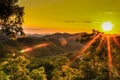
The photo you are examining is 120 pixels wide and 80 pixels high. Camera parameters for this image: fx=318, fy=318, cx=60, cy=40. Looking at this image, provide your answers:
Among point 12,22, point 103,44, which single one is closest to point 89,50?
point 103,44

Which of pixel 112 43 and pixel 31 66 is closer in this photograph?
pixel 112 43

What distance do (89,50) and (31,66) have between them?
320 feet

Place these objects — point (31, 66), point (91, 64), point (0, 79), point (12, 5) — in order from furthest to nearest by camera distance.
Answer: point (31, 66)
point (91, 64)
point (0, 79)
point (12, 5)

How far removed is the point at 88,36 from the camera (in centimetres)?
7138

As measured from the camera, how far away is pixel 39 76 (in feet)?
335

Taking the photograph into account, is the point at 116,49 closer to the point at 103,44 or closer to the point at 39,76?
the point at 103,44

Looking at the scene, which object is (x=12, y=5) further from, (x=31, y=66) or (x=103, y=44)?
(x=31, y=66)

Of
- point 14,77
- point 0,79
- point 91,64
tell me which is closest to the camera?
point 0,79

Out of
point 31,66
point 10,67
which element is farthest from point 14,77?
point 31,66

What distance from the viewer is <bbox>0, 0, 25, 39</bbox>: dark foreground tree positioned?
2745cm

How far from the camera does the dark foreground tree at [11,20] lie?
2745cm

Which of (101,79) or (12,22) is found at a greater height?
(12,22)

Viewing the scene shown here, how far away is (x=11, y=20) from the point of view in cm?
2809

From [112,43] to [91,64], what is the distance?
25.2 ft
